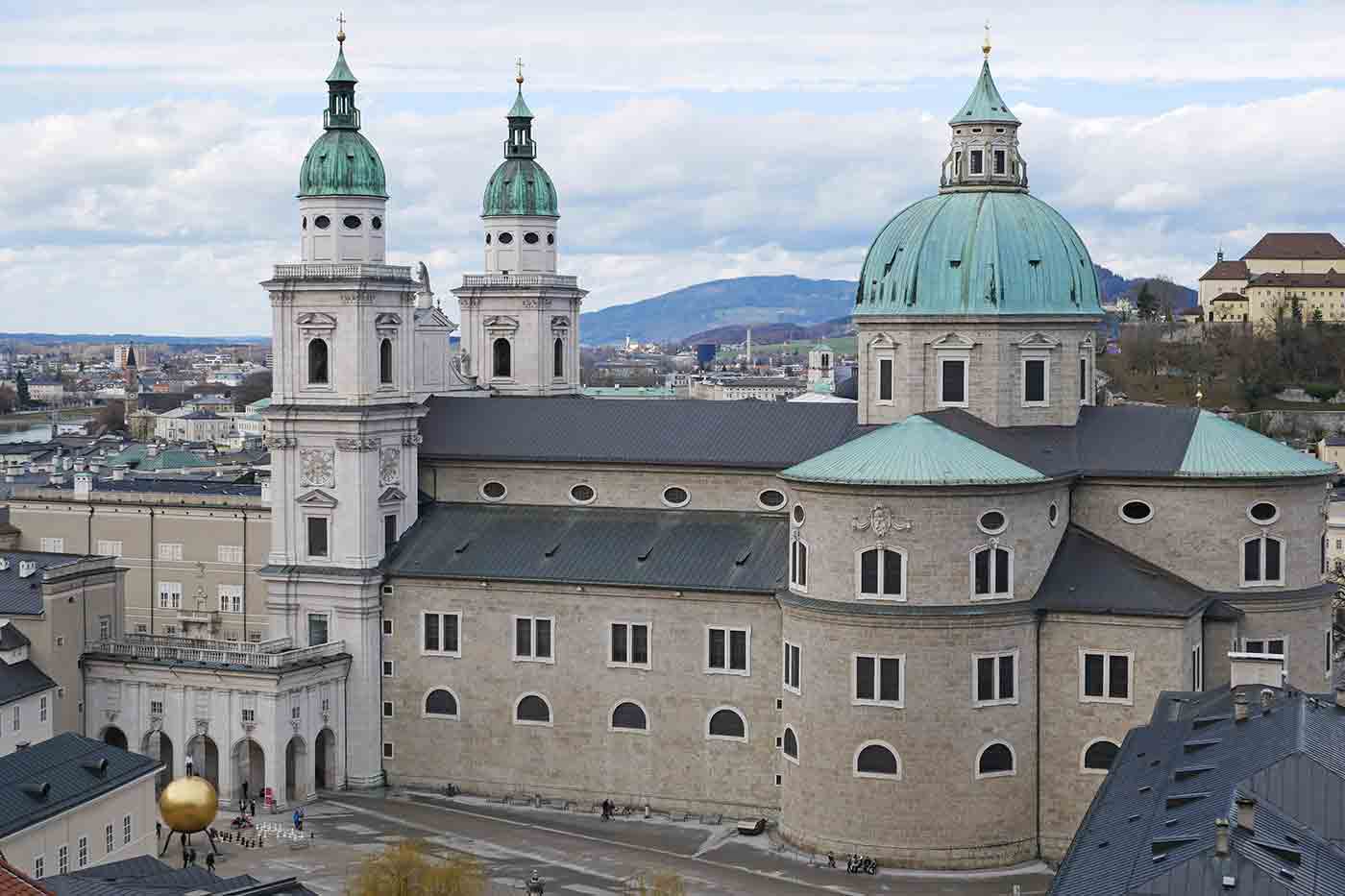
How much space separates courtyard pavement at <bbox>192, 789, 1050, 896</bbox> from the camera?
66.6 m

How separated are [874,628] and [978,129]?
2271 cm

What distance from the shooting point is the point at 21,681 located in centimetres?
7594

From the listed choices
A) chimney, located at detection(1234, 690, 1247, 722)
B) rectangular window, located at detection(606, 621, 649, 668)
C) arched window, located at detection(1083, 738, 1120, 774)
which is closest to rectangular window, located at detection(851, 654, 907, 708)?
arched window, located at detection(1083, 738, 1120, 774)

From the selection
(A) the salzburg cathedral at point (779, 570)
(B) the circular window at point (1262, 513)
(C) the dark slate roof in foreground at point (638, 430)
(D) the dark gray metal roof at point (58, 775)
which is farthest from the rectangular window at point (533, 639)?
(B) the circular window at point (1262, 513)

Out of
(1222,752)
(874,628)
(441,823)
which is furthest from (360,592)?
(1222,752)

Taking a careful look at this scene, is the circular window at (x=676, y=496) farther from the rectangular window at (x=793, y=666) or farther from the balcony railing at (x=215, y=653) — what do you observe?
the balcony railing at (x=215, y=653)

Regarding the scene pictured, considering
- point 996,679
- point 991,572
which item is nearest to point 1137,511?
point 991,572

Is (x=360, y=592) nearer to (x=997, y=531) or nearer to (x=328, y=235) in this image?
(x=328, y=235)

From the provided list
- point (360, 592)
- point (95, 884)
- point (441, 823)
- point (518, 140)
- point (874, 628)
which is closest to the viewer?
point (95, 884)

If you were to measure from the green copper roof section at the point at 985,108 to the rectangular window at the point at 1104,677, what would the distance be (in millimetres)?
22969

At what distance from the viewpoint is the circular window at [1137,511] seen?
7338cm

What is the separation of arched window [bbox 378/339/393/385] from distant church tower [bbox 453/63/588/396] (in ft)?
65.7

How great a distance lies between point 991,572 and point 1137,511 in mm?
7685

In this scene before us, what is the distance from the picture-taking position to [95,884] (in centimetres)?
4675
